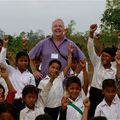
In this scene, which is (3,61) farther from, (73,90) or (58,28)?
(73,90)

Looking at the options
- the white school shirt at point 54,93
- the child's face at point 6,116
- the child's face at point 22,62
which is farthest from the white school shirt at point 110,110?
the child's face at point 6,116

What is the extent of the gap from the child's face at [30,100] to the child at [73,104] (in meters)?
0.41

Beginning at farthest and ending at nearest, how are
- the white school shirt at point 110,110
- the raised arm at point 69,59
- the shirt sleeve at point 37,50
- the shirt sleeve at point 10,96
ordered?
the shirt sleeve at point 37,50, the raised arm at point 69,59, the shirt sleeve at point 10,96, the white school shirt at point 110,110

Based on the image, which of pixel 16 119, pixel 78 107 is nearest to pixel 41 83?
pixel 78 107

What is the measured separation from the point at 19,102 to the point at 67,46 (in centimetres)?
113

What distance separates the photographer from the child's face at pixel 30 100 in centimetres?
511

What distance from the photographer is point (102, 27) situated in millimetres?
24625

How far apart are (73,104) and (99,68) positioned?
960mm

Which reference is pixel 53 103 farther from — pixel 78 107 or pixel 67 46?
pixel 67 46

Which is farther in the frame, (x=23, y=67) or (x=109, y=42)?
(x=109, y=42)

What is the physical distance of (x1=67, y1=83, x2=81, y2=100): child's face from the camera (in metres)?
5.30

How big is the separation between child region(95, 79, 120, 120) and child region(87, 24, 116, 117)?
64 centimetres

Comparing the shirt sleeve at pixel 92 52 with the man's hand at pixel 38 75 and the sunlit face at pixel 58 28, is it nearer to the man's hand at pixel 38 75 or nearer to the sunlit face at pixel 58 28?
the sunlit face at pixel 58 28

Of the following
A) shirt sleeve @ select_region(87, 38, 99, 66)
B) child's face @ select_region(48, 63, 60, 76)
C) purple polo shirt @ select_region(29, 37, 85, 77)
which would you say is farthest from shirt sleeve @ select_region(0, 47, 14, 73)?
shirt sleeve @ select_region(87, 38, 99, 66)
